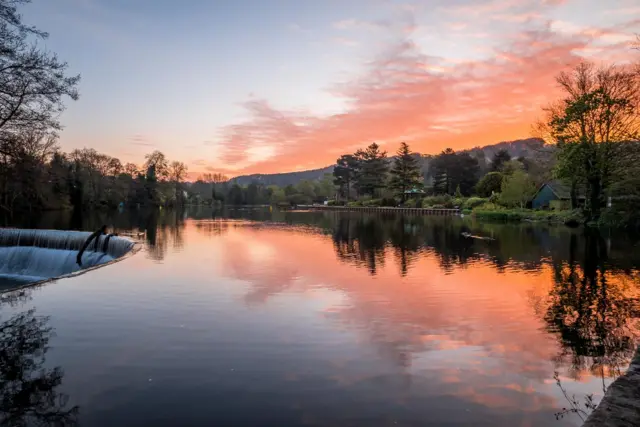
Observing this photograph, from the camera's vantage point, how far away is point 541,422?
593cm

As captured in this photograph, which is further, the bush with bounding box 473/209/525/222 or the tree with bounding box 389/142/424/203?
the tree with bounding box 389/142/424/203

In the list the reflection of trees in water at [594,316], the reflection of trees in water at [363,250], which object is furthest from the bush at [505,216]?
the reflection of trees in water at [594,316]

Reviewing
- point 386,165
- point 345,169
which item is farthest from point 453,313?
point 345,169

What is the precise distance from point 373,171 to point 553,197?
47348 millimetres

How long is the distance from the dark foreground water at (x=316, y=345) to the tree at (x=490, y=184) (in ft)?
186

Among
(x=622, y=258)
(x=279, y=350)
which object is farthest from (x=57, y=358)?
(x=622, y=258)

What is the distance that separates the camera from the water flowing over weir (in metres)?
22.4

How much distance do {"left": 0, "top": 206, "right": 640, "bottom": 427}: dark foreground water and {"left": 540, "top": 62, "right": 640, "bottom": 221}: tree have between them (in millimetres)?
23344

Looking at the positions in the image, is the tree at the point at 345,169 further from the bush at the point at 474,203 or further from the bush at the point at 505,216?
the bush at the point at 505,216

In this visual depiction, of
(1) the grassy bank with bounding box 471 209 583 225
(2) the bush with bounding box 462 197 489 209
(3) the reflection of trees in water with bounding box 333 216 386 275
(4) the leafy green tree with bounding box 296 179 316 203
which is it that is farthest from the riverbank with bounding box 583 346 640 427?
(4) the leafy green tree with bounding box 296 179 316 203

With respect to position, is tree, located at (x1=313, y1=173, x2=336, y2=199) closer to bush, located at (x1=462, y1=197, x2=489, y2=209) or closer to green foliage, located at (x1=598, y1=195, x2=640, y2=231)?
bush, located at (x1=462, y1=197, x2=489, y2=209)

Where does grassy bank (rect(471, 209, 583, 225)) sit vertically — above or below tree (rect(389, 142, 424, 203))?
below

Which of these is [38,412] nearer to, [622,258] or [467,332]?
[467,332]

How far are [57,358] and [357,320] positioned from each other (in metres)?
6.81
